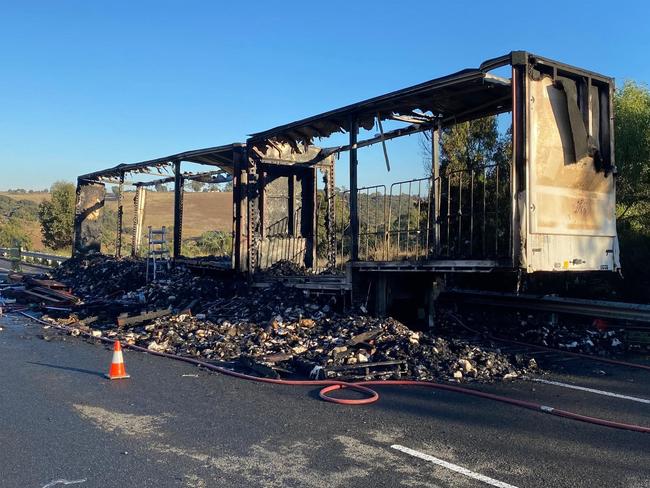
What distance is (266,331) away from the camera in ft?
34.8

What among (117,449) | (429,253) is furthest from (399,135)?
(117,449)

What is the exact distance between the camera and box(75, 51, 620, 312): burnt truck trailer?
29.0ft

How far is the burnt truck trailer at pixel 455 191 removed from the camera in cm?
883

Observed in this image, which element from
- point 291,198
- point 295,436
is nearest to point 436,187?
point 291,198

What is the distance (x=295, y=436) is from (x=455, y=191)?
905 centimetres

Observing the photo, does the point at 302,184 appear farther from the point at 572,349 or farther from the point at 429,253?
the point at 572,349

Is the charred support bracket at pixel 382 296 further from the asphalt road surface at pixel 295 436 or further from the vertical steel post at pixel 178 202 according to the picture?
the vertical steel post at pixel 178 202

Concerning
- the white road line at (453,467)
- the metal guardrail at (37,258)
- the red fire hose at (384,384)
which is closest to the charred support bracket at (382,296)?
the red fire hose at (384,384)

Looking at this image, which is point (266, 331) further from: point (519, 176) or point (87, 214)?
point (87, 214)

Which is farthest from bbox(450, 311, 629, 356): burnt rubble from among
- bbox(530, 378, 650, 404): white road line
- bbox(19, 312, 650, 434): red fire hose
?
bbox(19, 312, 650, 434): red fire hose

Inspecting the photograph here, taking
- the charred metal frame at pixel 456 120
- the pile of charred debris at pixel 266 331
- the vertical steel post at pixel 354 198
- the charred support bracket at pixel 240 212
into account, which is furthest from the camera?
the charred support bracket at pixel 240 212

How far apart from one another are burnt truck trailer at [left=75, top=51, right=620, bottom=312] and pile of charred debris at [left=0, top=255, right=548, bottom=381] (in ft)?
3.70

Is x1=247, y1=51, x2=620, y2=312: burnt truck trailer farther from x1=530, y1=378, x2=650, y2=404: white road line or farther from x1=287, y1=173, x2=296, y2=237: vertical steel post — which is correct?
x1=287, y1=173, x2=296, y2=237: vertical steel post

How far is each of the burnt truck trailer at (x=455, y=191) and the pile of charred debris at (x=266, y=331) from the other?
44.4 inches
